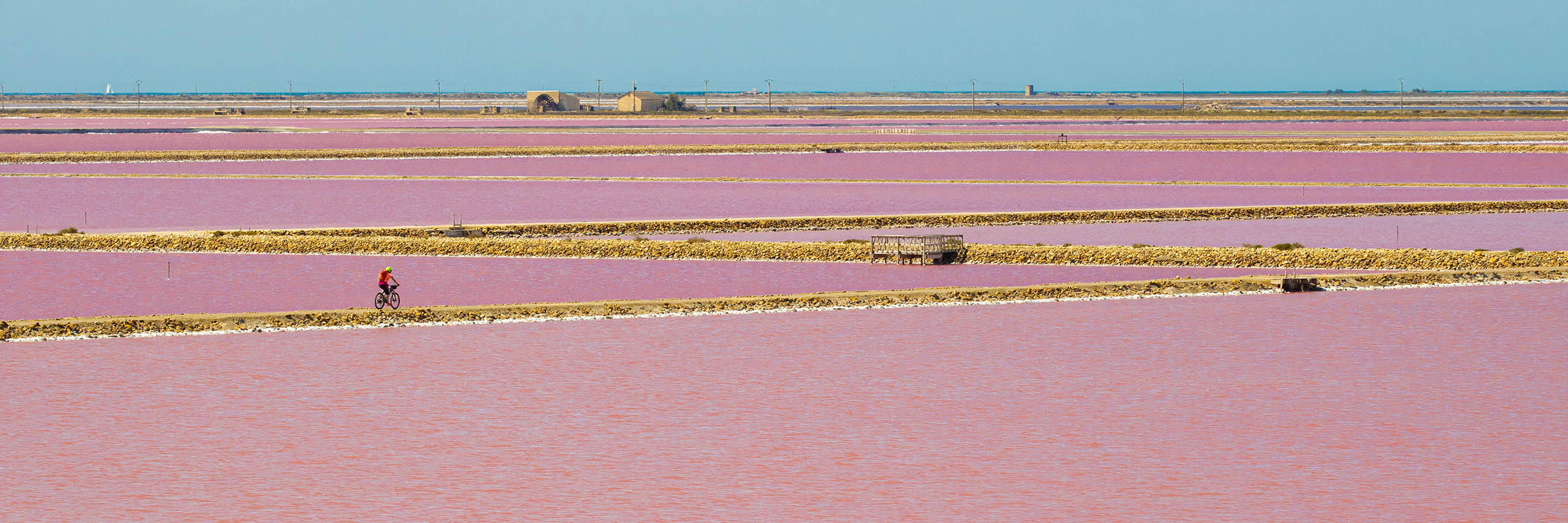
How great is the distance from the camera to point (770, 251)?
2152 cm

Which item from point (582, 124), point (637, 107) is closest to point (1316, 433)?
point (582, 124)

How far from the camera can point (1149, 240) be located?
76.0ft

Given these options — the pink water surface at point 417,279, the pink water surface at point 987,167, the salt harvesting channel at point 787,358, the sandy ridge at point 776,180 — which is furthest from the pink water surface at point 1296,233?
the pink water surface at point 987,167

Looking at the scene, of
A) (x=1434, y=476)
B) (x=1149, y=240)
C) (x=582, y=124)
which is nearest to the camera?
(x=1434, y=476)

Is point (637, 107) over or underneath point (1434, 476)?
over

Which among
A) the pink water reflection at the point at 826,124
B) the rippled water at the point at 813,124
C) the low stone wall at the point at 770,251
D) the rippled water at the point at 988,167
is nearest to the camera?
the low stone wall at the point at 770,251

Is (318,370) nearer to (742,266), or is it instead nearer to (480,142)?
(742,266)

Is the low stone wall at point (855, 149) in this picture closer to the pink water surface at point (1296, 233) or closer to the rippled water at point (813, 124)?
the rippled water at point (813, 124)

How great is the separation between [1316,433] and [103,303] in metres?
12.0

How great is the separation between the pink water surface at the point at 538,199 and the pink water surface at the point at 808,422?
42.2 ft

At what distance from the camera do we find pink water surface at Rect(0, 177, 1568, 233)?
27.1 m

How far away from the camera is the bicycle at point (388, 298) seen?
15.6 metres

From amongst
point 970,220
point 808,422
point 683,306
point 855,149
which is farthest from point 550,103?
point 808,422

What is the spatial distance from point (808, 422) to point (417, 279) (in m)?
9.50
